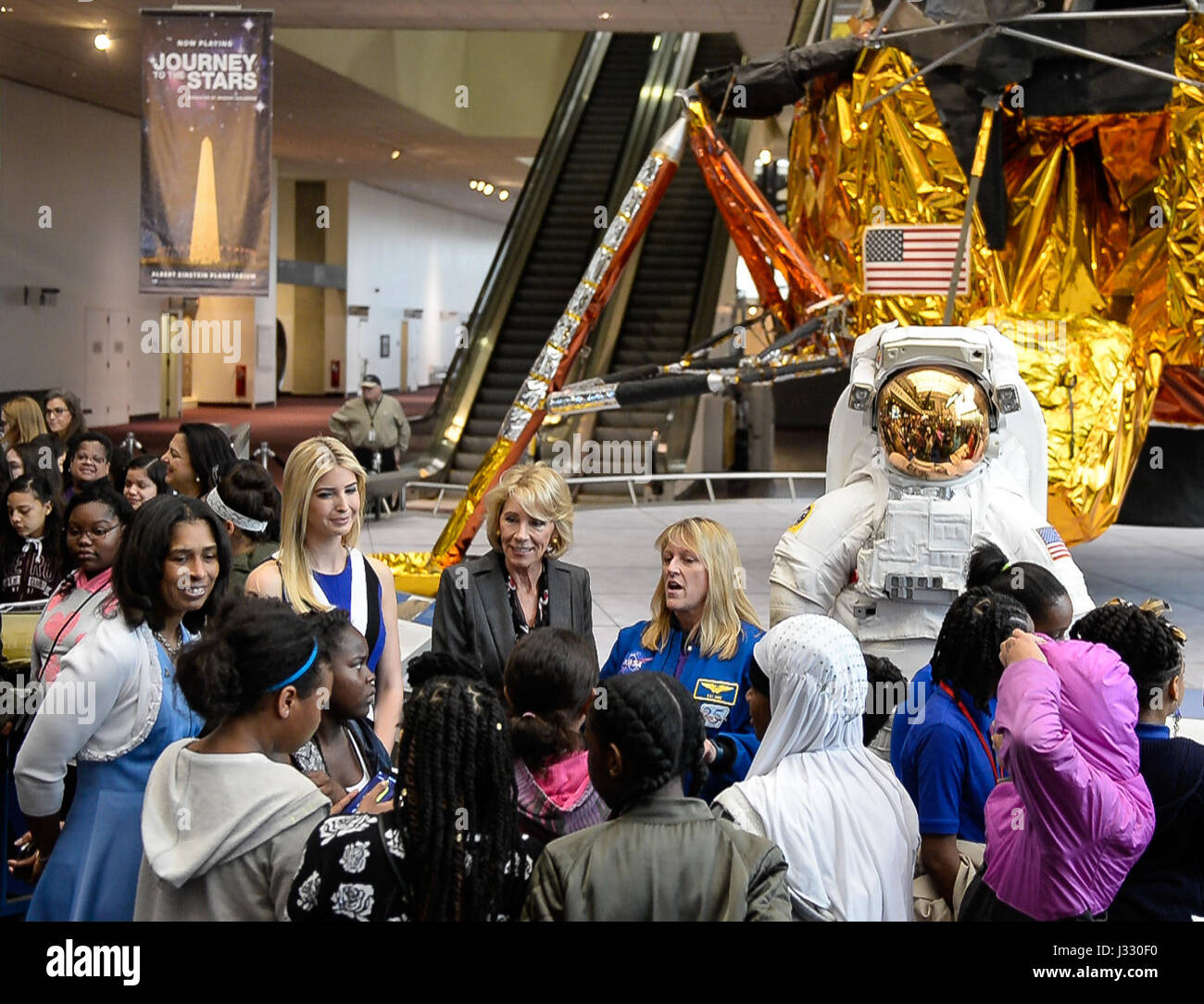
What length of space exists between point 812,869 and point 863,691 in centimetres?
39

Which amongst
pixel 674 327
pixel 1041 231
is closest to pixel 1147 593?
pixel 1041 231

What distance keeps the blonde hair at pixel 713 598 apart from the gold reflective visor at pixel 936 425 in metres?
1.22

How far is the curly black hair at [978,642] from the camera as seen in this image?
337 cm

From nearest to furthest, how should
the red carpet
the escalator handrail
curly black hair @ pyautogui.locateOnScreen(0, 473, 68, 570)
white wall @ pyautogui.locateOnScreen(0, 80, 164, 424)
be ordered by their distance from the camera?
curly black hair @ pyautogui.locateOnScreen(0, 473, 68, 570)
the escalator handrail
white wall @ pyautogui.locateOnScreen(0, 80, 164, 424)
the red carpet

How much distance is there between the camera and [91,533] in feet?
14.6

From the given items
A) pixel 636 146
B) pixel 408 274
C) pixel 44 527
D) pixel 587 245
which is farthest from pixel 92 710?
pixel 408 274

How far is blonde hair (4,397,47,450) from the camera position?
8445 mm

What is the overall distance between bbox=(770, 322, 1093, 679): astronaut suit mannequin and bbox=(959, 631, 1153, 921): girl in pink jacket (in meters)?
2.12

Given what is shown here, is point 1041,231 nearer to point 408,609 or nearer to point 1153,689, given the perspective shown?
point 408,609

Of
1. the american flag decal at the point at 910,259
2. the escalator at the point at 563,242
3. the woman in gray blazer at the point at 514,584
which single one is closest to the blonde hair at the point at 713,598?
the woman in gray blazer at the point at 514,584

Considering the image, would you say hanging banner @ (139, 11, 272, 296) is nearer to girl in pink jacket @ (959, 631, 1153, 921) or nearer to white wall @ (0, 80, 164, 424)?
girl in pink jacket @ (959, 631, 1153, 921)

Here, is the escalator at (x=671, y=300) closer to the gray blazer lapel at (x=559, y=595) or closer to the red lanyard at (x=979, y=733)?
the gray blazer lapel at (x=559, y=595)

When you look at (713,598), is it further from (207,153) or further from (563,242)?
(563,242)

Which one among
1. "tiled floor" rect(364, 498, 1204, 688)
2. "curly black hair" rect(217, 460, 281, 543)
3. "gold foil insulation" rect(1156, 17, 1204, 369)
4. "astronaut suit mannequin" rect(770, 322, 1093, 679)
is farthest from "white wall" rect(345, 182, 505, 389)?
"astronaut suit mannequin" rect(770, 322, 1093, 679)
